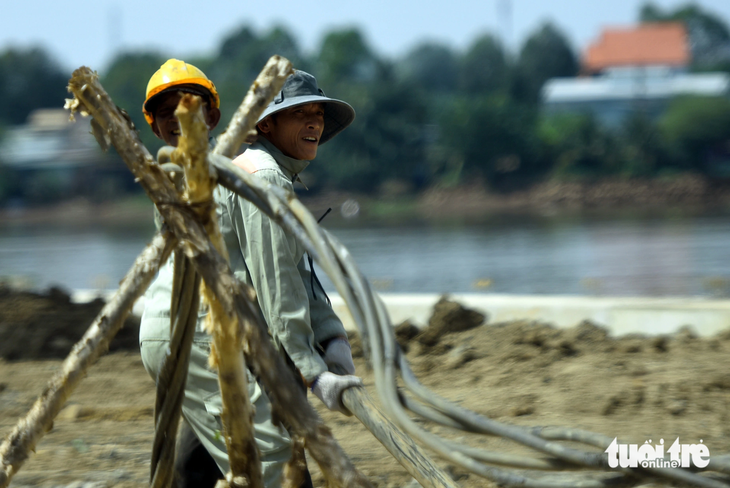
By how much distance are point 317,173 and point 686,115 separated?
68.1ft

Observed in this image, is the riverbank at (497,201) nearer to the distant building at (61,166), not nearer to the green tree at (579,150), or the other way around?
the green tree at (579,150)

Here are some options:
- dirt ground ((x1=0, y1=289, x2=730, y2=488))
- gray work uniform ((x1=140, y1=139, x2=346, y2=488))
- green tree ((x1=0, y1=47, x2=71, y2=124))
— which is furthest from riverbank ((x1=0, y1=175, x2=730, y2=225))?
gray work uniform ((x1=140, y1=139, x2=346, y2=488))

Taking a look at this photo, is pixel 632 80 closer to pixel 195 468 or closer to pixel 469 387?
pixel 469 387

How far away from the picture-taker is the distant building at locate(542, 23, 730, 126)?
6319cm

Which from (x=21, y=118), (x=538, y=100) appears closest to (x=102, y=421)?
(x=538, y=100)

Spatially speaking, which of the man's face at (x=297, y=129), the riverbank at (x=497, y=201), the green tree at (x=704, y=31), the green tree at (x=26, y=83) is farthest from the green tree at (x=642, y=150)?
the green tree at (x=704, y=31)

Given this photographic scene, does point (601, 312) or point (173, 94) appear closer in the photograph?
point (173, 94)

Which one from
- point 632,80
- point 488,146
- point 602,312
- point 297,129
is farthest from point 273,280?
point 632,80

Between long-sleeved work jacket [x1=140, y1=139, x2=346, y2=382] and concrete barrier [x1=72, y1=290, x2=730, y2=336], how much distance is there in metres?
3.88

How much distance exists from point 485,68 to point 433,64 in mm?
42864

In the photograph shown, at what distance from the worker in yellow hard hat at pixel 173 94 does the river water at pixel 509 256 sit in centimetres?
744

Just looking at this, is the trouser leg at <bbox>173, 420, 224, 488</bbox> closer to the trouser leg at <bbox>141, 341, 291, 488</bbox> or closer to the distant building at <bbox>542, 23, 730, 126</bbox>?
the trouser leg at <bbox>141, 341, 291, 488</bbox>

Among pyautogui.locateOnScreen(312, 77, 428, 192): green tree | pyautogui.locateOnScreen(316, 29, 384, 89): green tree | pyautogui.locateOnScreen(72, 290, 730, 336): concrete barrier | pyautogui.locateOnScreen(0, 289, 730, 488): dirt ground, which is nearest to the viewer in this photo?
pyautogui.locateOnScreen(0, 289, 730, 488): dirt ground

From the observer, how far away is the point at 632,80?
68750 mm
